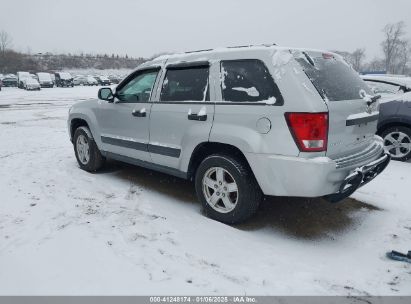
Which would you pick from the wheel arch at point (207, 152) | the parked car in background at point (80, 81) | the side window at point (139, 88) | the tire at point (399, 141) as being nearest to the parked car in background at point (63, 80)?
the parked car in background at point (80, 81)

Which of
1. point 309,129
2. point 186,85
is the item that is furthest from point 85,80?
point 309,129

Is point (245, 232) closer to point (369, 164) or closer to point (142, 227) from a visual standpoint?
point (142, 227)

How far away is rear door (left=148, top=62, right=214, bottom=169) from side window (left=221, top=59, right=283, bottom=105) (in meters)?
0.24

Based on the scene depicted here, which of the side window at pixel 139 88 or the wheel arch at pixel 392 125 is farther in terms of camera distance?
the wheel arch at pixel 392 125

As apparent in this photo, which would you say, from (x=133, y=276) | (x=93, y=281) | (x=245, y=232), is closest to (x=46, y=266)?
(x=93, y=281)

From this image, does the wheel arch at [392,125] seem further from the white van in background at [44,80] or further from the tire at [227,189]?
the white van in background at [44,80]

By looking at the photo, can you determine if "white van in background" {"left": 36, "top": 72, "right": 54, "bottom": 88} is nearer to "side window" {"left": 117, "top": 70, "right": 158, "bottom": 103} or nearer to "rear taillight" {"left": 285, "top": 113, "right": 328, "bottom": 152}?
"side window" {"left": 117, "top": 70, "right": 158, "bottom": 103}

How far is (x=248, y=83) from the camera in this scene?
11.8 ft

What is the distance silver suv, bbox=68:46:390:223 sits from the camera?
3250mm

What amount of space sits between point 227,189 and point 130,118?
1852 millimetres

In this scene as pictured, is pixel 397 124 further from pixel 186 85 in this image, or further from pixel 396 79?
pixel 186 85

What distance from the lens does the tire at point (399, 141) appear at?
6.59m

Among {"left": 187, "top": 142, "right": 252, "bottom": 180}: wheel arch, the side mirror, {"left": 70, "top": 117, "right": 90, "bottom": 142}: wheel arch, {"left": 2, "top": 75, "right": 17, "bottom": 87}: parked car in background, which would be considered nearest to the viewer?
{"left": 187, "top": 142, "right": 252, "bottom": 180}: wheel arch

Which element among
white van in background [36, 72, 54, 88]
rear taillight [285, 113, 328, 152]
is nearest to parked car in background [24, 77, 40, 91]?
white van in background [36, 72, 54, 88]
